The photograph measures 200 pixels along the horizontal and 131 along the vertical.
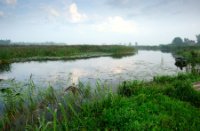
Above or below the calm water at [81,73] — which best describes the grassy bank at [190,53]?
above

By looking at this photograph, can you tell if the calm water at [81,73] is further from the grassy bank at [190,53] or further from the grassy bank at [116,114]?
the grassy bank at [190,53]

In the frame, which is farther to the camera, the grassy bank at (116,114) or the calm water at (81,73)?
the calm water at (81,73)

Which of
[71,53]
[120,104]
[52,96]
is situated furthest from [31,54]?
[120,104]

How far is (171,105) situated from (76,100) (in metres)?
4.10

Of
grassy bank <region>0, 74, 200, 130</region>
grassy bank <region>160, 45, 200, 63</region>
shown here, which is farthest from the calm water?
grassy bank <region>160, 45, 200, 63</region>

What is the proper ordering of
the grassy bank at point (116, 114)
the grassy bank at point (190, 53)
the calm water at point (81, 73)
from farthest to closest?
1. the grassy bank at point (190, 53)
2. the calm water at point (81, 73)
3. the grassy bank at point (116, 114)

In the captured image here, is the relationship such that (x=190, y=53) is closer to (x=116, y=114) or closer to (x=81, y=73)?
(x=81, y=73)

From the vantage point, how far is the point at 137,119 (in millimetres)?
6484

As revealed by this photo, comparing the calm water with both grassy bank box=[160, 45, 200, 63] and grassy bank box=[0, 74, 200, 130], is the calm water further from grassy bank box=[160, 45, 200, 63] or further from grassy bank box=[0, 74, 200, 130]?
grassy bank box=[160, 45, 200, 63]

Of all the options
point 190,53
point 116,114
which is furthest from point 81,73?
point 190,53

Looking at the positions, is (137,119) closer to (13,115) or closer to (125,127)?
(125,127)

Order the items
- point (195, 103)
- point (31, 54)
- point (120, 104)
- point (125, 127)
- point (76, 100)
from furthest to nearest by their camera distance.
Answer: point (31, 54) < point (76, 100) < point (195, 103) < point (120, 104) < point (125, 127)

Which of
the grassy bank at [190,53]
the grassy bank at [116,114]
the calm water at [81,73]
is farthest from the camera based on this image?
the grassy bank at [190,53]

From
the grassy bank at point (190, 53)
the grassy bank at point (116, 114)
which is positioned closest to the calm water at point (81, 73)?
the grassy bank at point (116, 114)
